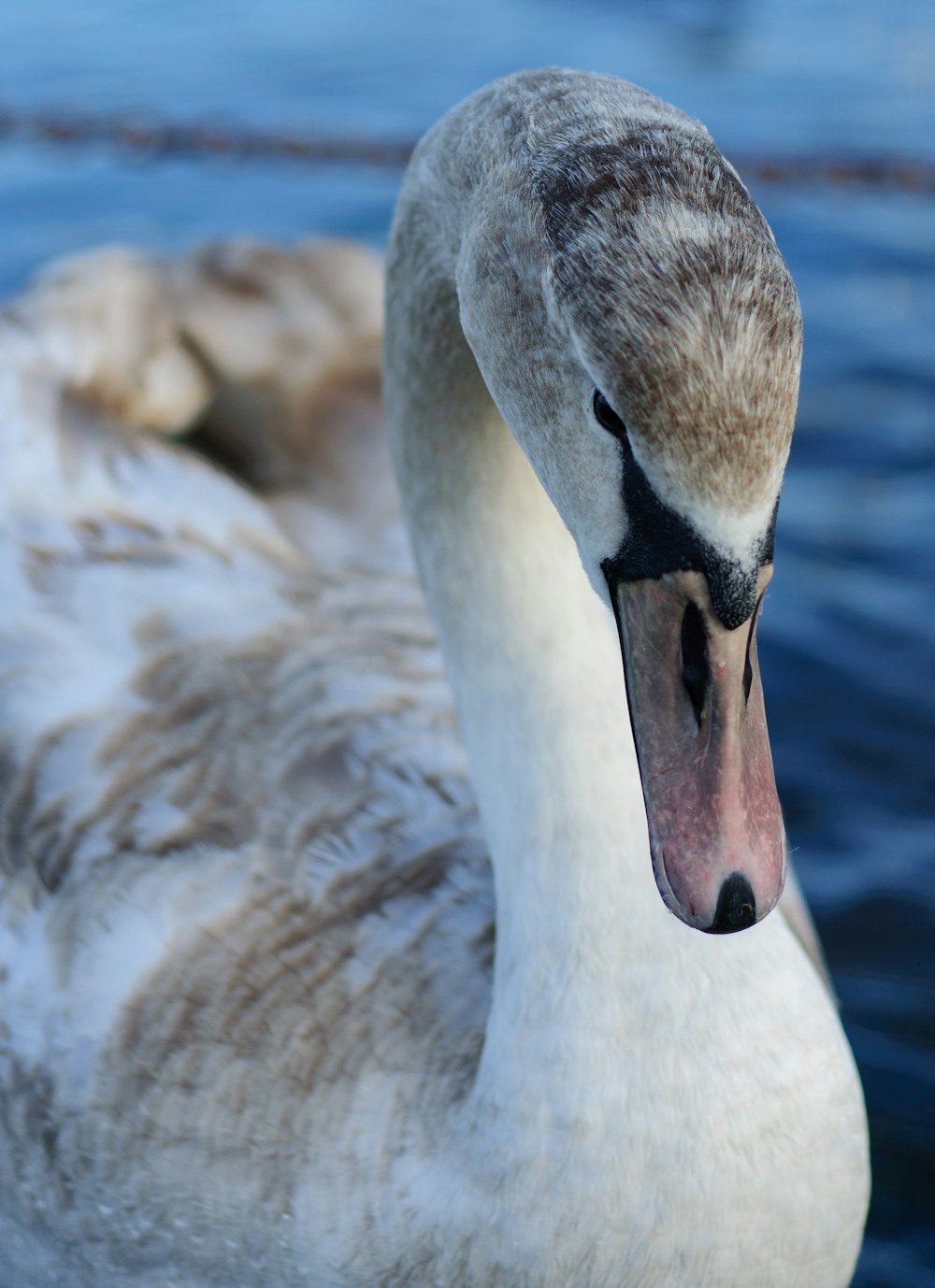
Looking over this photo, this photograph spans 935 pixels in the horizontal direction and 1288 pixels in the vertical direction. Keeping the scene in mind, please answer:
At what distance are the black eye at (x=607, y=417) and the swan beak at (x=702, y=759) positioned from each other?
0.55ft

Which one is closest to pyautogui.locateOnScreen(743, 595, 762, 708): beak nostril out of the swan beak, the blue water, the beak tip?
the swan beak

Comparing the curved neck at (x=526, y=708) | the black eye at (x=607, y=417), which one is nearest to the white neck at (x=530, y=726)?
the curved neck at (x=526, y=708)

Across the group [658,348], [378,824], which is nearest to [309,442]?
[378,824]

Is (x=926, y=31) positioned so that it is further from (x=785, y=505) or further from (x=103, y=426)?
(x=103, y=426)

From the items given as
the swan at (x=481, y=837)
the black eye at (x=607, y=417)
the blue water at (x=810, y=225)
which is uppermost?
the black eye at (x=607, y=417)

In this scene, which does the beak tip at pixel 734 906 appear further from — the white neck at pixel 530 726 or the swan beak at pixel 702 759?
the white neck at pixel 530 726

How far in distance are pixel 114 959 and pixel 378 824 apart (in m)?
0.51

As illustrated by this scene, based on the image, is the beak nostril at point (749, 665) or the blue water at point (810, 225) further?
the blue water at point (810, 225)

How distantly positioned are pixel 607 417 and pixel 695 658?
0.95ft

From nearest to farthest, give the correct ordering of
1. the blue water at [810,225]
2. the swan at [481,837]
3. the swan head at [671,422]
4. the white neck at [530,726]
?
1. the swan head at [671,422]
2. the swan at [481,837]
3. the white neck at [530,726]
4. the blue water at [810,225]

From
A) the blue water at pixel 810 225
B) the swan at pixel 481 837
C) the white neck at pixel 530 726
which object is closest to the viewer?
the swan at pixel 481 837

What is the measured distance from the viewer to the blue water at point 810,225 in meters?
4.05

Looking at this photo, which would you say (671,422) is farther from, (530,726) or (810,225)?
(810,225)

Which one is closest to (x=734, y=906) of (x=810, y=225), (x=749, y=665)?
(x=749, y=665)
